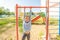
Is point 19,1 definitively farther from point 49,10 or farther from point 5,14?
point 49,10

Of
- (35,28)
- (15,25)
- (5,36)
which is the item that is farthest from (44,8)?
(5,36)

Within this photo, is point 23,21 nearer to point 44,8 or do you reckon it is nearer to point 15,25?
point 15,25

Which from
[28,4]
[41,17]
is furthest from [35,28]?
[28,4]

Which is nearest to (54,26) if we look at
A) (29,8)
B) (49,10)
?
(49,10)

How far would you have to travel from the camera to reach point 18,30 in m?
2.36

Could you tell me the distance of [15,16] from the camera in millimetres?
2354

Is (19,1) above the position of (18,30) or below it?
above

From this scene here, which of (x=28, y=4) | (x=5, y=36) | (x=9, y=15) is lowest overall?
(x=5, y=36)

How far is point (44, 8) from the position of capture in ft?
7.64

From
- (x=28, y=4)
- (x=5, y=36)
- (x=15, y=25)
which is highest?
(x=28, y=4)

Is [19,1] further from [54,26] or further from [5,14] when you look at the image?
[54,26]

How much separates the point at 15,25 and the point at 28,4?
357 mm

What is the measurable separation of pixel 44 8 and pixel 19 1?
0.37m

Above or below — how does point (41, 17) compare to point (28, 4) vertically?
below
